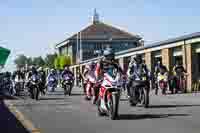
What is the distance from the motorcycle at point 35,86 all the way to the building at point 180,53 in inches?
356

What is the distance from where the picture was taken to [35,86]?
907 inches

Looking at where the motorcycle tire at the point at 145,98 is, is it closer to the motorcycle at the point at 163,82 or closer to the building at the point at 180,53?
the motorcycle at the point at 163,82

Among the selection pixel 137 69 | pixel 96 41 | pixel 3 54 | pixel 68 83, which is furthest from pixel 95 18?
pixel 137 69

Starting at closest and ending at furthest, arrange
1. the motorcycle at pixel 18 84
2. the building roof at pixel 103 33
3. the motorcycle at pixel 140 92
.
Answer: the motorcycle at pixel 140 92 < the motorcycle at pixel 18 84 < the building roof at pixel 103 33

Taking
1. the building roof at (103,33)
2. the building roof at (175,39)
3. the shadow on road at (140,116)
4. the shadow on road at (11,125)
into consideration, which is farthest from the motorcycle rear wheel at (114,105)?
the building roof at (103,33)

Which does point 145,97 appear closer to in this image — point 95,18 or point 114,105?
point 114,105

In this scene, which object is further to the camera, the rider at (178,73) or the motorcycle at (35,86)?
the rider at (178,73)

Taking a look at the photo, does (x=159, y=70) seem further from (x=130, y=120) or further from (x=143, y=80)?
(x=130, y=120)

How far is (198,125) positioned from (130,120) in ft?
6.38

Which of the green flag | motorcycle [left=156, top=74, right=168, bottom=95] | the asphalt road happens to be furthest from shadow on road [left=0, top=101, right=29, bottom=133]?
the green flag

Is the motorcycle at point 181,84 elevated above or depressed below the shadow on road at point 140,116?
above

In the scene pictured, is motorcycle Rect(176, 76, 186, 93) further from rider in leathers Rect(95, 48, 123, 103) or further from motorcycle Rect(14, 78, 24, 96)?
rider in leathers Rect(95, 48, 123, 103)

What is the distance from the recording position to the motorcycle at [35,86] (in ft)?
75.6

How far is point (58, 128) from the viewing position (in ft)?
35.0
